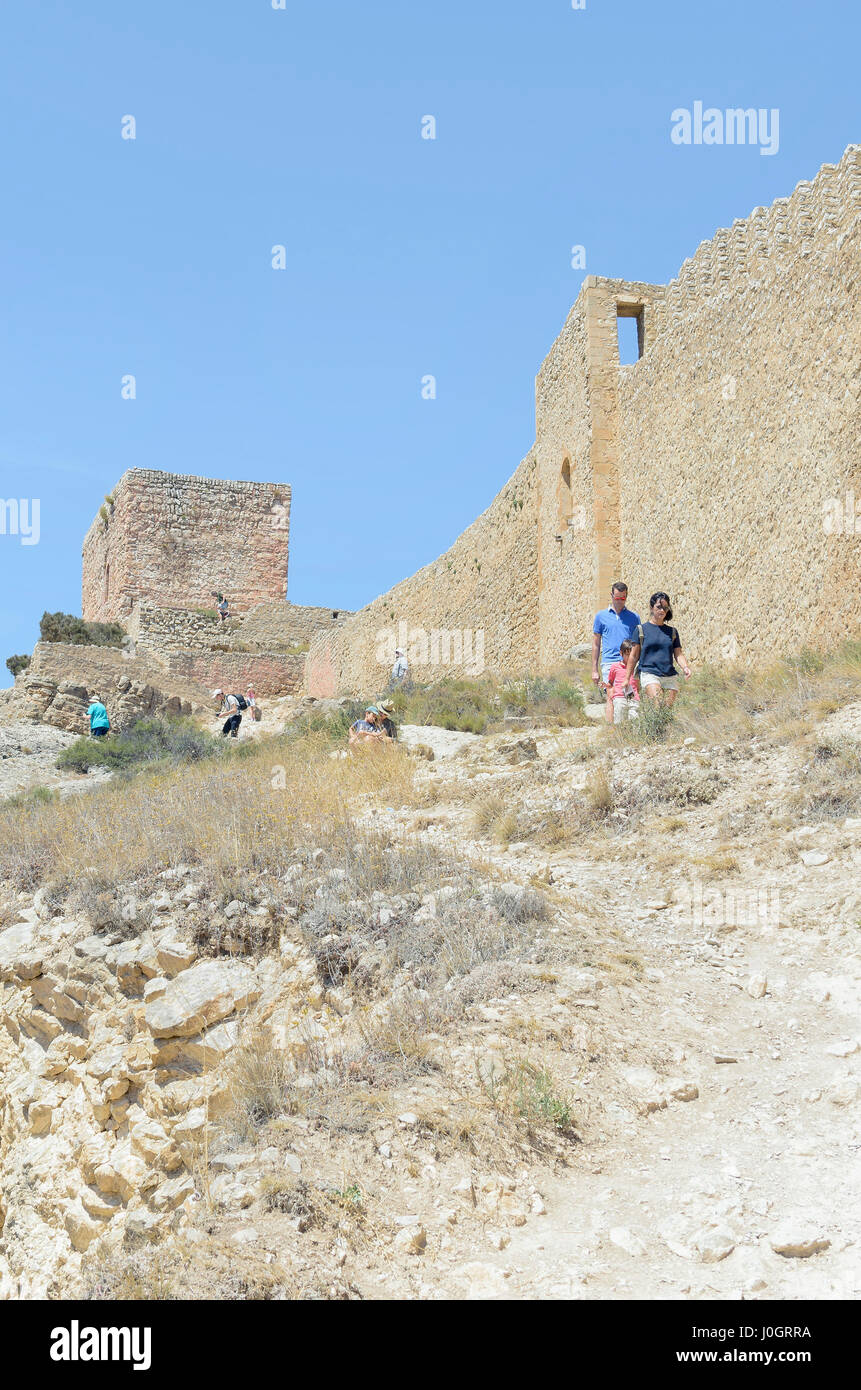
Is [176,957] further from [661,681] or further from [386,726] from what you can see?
[386,726]

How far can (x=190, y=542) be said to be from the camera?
108 ft

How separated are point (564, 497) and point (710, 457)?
15.6 ft

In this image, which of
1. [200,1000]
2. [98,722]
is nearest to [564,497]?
[98,722]

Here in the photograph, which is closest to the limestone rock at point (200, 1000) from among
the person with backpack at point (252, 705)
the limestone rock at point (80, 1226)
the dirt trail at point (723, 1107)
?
the limestone rock at point (80, 1226)

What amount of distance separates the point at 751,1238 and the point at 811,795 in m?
3.60

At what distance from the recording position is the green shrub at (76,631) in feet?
94.6

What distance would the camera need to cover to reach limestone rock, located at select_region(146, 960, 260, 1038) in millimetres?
5484

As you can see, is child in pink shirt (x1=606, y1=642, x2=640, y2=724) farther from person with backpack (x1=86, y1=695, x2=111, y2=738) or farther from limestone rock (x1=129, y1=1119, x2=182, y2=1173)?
person with backpack (x1=86, y1=695, x2=111, y2=738)

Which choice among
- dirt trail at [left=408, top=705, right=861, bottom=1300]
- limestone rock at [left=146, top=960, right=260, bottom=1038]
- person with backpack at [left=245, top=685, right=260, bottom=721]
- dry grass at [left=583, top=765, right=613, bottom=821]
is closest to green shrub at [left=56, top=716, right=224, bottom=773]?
person with backpack at [left=245, top=685, right=260, bottom=721]

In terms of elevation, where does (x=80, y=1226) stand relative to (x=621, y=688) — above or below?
below

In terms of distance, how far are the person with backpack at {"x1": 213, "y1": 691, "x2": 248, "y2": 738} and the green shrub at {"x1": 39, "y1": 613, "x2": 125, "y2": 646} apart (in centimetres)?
557

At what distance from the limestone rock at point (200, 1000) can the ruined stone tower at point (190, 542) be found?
26935mm

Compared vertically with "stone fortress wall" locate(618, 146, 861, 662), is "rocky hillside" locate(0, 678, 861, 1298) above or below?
below
